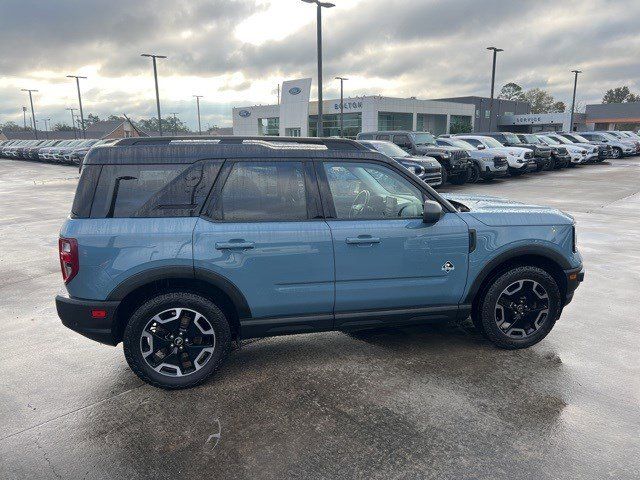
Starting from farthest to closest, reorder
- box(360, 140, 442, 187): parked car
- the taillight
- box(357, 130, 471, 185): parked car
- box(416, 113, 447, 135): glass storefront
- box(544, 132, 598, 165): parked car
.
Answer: box(416, 113, 447, 135): glass storefront < box(544, 132, 598, 165): parked car < box(357, 130, 471, 185): parked car < box(360, 140, 442, 187): parked car < the taillight

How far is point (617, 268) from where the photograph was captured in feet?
21.8

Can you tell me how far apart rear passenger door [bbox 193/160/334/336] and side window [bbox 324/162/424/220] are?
0.93 ft

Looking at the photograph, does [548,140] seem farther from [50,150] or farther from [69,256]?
[50,150]

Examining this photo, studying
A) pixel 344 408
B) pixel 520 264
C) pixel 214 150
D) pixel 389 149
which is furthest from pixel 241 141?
pixel 389 149

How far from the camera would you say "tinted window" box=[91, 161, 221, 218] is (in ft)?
11.2

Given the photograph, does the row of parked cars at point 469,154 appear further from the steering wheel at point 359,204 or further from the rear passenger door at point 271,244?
the rear passenger door at point 271,244

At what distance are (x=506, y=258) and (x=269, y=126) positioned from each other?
64023mm

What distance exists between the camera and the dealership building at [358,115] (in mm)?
54750

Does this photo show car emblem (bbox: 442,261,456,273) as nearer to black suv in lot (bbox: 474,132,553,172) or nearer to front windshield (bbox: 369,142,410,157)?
front windshield (bbox: 369,142,410,157)

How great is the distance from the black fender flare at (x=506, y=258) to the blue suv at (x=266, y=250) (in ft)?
0.04

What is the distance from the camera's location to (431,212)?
12.0ft

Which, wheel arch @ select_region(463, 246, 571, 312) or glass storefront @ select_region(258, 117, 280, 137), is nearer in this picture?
wheel arch @ select_region(463, 246, 571, 312)

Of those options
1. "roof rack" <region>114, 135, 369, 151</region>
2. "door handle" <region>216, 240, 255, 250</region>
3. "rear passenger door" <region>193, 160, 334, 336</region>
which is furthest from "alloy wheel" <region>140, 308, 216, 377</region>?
"roof rack" <region>114, 135, 369, 151</region>

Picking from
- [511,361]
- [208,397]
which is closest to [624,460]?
[511,361]
